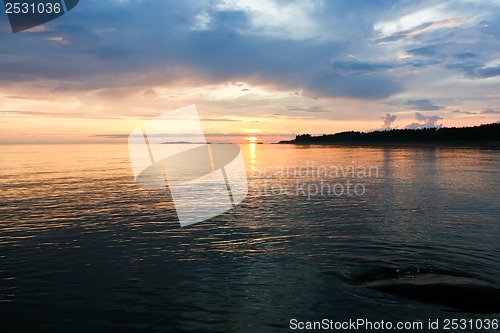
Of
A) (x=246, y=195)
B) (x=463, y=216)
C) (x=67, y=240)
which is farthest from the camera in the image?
(x=246, y=195)

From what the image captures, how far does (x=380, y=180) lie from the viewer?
144ft

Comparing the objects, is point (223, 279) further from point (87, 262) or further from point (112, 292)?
point (87, 262)

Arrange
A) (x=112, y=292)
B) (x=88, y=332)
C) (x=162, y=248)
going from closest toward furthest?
1. (x=88, y=332)
2. (x=112, y=292)
3. (x=162, y=248)

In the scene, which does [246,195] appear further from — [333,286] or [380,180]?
[333,286]

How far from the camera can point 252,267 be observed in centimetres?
1459

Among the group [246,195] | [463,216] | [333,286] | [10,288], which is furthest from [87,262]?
[463,216]

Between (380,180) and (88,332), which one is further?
(380,180)

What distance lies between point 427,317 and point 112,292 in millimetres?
9592

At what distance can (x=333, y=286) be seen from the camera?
12.7 meters

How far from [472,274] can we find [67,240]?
17603mm

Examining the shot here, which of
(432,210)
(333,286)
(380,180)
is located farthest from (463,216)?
(380,180)

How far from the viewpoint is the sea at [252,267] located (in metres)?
10.6

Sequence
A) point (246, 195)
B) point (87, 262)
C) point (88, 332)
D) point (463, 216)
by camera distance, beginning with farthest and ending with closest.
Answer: point (246, 195), point (463, 216), point (87, 262), point (88, 332)

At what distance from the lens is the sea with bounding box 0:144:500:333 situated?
10570 mm
